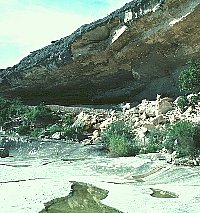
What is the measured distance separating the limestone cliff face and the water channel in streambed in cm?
1023

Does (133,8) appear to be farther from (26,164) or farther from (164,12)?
(26,164)

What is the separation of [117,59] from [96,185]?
1782 centimetres

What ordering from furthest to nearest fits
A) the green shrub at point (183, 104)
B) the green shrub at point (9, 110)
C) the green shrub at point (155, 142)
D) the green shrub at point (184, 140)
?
the green shrub at point (9, 110) → the green shrub at point (183, 104) → the green shrub at point (155, 142) → the green shrub at point (184, 140)

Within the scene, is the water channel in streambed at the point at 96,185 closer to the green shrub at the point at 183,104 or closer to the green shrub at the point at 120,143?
the green shrub at the point at 120,143

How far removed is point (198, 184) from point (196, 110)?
11.6 metres

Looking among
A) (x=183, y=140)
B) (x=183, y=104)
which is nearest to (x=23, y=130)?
(x=183, y=104)

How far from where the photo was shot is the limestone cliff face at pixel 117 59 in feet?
78.4

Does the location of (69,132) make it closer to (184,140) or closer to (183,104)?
(183,104)

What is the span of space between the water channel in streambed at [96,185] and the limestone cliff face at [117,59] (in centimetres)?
1023

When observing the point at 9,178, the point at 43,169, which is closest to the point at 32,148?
the point at 43,169

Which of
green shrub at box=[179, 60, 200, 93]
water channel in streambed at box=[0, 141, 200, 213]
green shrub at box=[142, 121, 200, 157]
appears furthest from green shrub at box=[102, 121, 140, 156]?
green shrub at box=[179, 60, 200, 93]

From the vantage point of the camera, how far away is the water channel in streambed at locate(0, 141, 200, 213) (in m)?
8.42

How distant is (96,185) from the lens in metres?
10.9

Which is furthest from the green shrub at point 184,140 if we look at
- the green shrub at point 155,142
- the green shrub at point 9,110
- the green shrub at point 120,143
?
the green shrub at point 9,110
